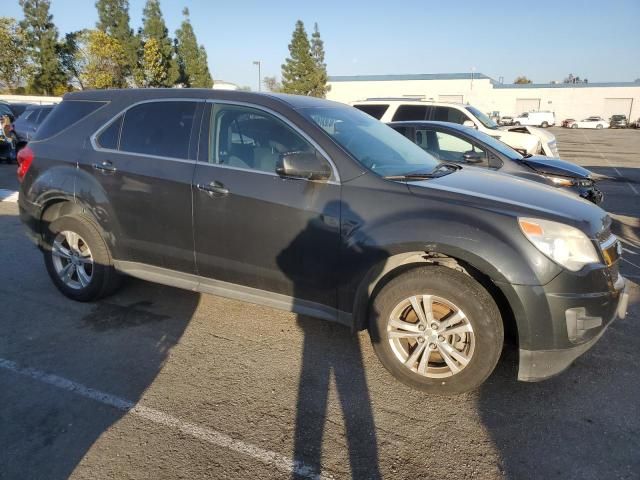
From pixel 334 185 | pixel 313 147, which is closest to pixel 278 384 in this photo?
pixel 334 185

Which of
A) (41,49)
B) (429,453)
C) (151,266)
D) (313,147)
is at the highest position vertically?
(41,49)

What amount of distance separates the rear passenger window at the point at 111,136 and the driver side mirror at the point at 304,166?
1.72 m

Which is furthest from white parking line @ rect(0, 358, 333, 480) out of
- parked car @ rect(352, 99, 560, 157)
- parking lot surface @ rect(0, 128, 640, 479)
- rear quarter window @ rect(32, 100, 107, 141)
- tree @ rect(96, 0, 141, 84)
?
tree @ rect(96, 0, 141, 84)

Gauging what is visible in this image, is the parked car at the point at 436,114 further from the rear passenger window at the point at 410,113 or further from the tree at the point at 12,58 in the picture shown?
the tree at the point at 12,58

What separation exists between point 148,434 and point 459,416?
184 cm

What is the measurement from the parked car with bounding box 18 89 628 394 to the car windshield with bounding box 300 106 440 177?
0.07 ft

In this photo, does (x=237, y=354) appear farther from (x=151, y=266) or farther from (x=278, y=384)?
(x=151, y=266)

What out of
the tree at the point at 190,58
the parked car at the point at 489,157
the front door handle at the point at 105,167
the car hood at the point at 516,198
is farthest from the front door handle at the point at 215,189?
the tree at the point at 190,58

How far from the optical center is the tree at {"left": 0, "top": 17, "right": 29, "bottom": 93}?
43.8 meters

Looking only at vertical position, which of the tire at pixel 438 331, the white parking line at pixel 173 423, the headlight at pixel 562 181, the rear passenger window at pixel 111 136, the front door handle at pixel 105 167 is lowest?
the white parking line at pixel 173 423

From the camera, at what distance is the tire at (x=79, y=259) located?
422cm

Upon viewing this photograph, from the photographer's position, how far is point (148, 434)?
2693mm

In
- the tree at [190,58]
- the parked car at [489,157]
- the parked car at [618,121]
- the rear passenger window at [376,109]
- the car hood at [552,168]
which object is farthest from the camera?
the tree at [190,58]

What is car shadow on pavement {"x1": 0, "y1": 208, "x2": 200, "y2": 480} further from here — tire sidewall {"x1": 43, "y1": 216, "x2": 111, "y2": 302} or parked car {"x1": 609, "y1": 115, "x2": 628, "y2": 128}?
parked car {"x1": 609, "y1": 115, "x2": 628, "y2": 128}
